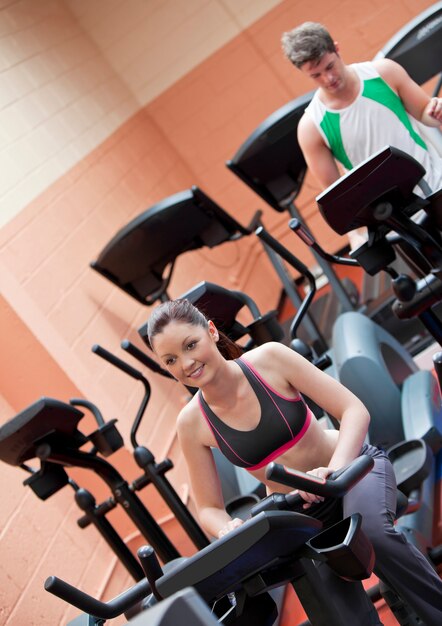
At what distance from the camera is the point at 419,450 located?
105 inches

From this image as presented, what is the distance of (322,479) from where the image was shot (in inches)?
55.6

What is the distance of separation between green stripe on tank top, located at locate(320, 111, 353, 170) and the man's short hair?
0.19 metres

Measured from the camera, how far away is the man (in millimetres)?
2688

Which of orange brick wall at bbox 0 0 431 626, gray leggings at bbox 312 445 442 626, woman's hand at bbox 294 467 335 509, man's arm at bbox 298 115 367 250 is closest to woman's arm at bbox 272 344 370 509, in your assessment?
gray leggings at bbox 312 445 442 626

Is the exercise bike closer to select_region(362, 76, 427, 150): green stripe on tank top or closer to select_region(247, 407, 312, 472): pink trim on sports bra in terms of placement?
select_region(247, 407, 312, 472): pink trim on sports bra

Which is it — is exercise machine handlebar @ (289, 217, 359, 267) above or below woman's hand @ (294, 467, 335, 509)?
above

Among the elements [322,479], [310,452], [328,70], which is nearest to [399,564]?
[310,452]

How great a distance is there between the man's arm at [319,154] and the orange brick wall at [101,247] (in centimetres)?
143

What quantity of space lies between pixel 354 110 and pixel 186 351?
4.23ft

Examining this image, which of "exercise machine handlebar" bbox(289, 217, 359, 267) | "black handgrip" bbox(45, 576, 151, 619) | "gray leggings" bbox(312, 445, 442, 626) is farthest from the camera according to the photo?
"exercise machine handlebar" bbox(289, 217, 359, 267)

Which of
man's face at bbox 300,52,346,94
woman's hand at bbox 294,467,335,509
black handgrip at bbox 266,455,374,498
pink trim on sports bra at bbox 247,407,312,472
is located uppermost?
man's face at bbox 300,52,346,94

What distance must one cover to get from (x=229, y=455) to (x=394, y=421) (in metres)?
1.18

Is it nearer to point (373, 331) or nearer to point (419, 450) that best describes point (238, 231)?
point (373, 331)

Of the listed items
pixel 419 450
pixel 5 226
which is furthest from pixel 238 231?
pixel 419 450
